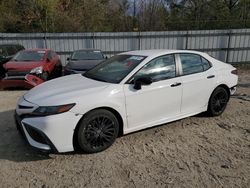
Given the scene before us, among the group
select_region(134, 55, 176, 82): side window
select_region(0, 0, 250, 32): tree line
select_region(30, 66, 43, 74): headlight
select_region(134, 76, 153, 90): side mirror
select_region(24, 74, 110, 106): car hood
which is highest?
select_region(0, 0, 250, 32): tree line

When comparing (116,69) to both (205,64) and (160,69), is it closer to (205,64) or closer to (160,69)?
(160,69)

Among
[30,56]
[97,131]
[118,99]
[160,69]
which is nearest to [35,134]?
[97,131]

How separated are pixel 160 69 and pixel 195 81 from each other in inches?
30.4

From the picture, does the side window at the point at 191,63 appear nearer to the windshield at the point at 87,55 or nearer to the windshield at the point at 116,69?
the windshield at the point at 116,69

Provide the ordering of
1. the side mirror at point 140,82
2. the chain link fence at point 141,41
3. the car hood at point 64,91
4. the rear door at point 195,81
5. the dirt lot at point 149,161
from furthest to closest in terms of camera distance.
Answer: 1. the chain link fence at point 141,41
2. the rear door at point 195,81
3. the side mirror at point 140,82
4. the car hood at point 64,91
5. the dirt lot at point 149,161

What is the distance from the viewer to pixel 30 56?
25.6ft

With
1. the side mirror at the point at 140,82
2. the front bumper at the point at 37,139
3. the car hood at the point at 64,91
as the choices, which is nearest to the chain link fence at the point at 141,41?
the car hood at the point at 64,91

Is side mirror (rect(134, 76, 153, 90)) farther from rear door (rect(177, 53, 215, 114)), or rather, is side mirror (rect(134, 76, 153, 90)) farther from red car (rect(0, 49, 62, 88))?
red car (rect(0, 49, 62, 88))

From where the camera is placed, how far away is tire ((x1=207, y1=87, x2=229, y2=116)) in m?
4.37

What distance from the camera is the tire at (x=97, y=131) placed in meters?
3.03

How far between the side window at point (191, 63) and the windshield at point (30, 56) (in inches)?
220

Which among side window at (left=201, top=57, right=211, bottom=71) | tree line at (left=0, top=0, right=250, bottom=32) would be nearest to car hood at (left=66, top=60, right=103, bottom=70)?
side window at (left=201, top=57, right=211, bottom=71)

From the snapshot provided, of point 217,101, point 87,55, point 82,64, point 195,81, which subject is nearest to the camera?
point 195,81

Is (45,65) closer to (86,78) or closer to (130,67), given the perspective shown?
(86,78)
